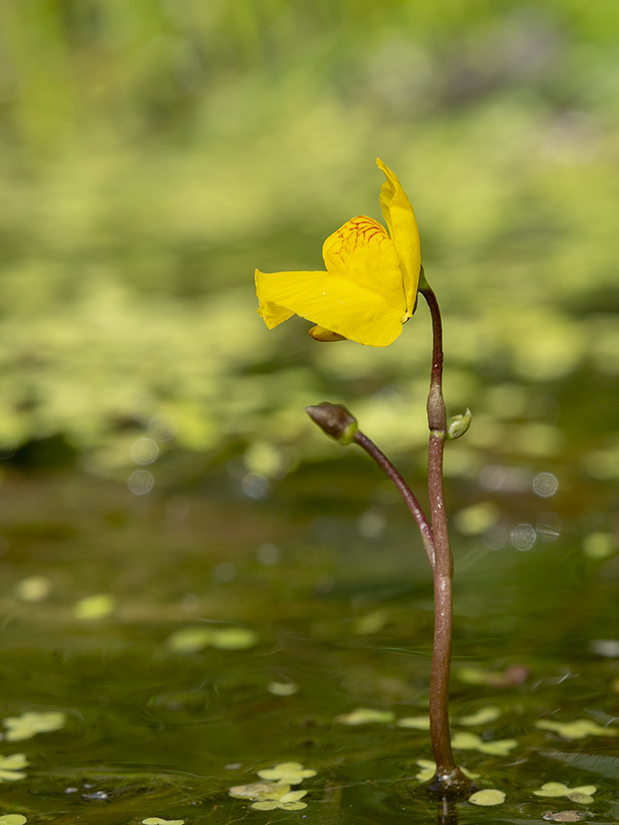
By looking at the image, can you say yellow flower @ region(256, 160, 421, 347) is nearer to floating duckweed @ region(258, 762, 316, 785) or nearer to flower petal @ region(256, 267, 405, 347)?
flower petal @ region(256, 267, 405, 347)

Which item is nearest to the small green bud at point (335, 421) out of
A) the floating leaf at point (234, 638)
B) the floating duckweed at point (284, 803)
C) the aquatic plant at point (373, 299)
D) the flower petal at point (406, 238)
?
the aquatic plant at point (373, 299)

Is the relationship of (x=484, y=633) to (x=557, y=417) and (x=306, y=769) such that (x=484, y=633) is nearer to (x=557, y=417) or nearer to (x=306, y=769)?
(x=306, y=769)

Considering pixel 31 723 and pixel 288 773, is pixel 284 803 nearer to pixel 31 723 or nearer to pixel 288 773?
pixel 288 773

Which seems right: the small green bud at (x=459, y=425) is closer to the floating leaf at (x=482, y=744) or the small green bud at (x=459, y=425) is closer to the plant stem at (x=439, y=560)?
the plant stem at (x=439, y=560)

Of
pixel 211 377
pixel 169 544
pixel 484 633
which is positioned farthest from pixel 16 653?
pixel 211 377

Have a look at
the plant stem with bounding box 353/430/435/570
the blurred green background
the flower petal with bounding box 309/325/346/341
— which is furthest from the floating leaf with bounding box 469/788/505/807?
the blurred green background

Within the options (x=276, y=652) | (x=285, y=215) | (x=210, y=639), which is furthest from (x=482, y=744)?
(x=285, y=215)
